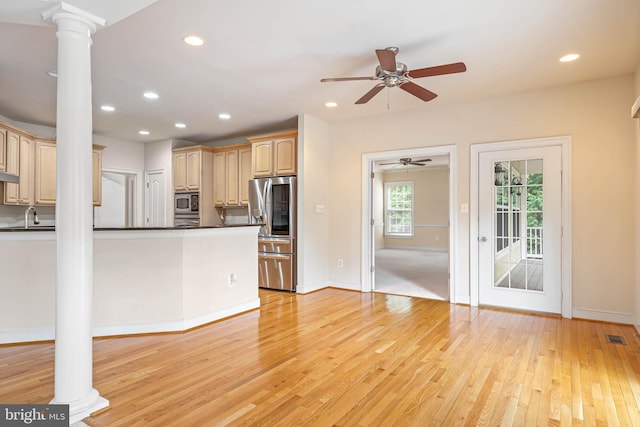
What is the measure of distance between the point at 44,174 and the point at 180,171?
2130 millimetres

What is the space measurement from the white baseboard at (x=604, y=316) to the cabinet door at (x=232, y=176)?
537cm

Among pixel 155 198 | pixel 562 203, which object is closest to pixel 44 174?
pixel 155 198

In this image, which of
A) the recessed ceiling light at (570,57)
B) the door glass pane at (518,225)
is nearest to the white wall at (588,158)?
the door glass pane at (518,225)

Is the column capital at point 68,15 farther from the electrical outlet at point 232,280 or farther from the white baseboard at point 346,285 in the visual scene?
the white baseboard at point 346,285

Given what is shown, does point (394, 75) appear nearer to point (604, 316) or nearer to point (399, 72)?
point (399, 72)

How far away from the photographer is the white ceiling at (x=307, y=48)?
2.61 m

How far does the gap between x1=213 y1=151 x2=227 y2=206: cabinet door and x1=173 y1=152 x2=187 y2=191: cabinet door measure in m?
0.57

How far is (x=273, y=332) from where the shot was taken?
11.9 ft

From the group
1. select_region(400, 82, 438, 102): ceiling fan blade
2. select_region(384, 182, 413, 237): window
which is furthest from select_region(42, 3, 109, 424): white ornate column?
select_region(384, 182, 413, 237): window

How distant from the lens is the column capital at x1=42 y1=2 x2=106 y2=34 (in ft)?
6.77

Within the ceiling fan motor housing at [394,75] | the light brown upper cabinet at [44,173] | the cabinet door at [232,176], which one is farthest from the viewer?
the cabinet door at [232,176]

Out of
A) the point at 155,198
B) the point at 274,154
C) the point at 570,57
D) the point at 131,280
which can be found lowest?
the point at 131,280

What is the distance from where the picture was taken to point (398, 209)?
38.2 feet

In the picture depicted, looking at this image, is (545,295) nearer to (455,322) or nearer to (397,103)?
(455,322)
